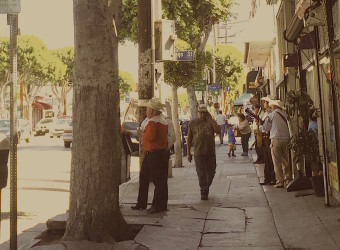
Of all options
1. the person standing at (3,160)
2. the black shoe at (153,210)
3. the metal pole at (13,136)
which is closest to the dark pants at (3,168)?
the person standing at (3,160)

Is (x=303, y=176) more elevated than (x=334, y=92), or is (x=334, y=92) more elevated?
(x=334, y=92)

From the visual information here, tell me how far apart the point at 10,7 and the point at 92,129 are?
164 cm

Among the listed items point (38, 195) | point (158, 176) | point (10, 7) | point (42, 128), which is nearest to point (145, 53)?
point (38, 195)

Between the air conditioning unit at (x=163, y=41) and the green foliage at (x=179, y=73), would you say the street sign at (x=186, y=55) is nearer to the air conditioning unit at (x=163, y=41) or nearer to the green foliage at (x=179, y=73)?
the air conditioning unit at (x=163, y=41)

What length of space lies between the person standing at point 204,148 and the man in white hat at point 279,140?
55.1 inches

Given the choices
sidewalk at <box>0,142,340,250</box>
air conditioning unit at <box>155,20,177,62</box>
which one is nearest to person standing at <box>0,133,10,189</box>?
sidewalk at <box>0,142,340,250</box>

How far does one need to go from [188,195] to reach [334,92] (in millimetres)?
4040

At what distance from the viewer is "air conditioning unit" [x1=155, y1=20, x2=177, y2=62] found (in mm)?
13414

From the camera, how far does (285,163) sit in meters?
11.7

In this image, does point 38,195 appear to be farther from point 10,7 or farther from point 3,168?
point 10,7

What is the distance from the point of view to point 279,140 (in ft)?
37.7

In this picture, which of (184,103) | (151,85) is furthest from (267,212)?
(184,103)

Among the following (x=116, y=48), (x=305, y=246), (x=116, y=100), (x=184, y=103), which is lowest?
(x=305, y=246)

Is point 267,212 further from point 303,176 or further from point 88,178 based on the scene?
point 88,178
